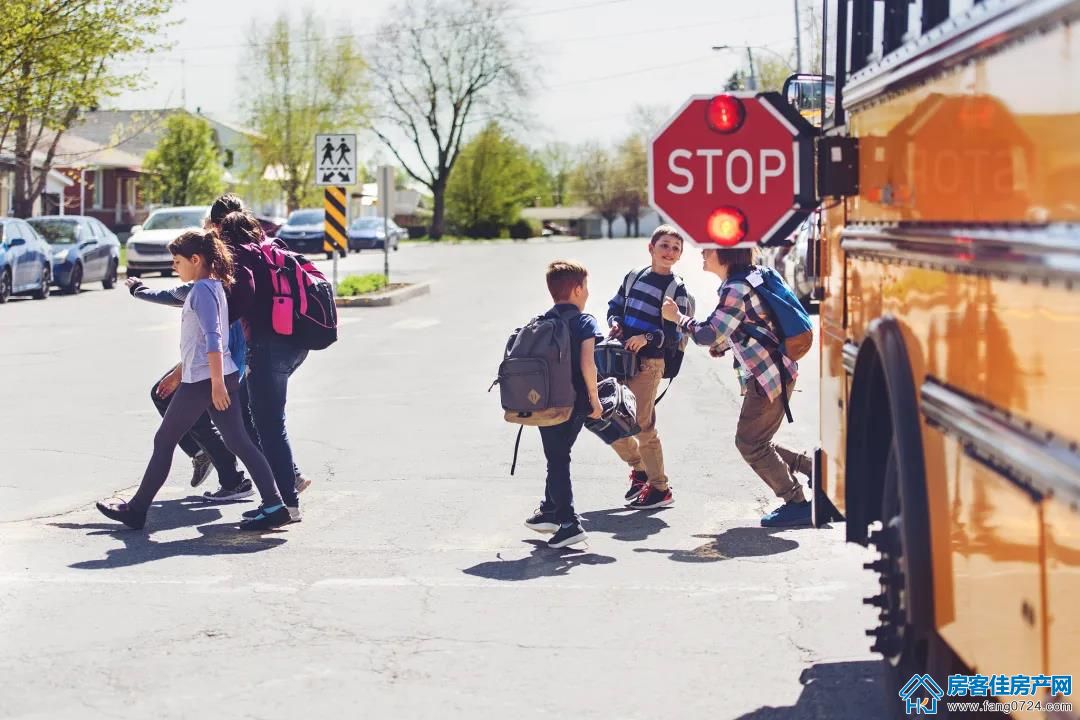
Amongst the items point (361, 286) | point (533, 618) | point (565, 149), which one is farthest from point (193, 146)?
point (565, 149)

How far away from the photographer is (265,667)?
18.4 ft

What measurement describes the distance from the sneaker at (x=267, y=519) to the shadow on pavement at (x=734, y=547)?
1.78 meters

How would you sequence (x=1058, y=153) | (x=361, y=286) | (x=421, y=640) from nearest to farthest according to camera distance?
(x=1058, y=153) → (x=421, y=640) → (x=361, y=286)

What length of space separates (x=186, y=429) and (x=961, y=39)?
5.36 m

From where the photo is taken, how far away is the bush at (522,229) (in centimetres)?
11900

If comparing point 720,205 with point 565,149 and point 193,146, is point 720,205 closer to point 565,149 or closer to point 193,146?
point 193,146

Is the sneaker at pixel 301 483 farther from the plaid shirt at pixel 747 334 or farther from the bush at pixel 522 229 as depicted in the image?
the bush at pixel 522 229

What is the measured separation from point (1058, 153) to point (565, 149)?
192556 mm

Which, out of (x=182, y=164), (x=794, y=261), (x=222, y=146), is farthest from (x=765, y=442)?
(x=222, y=146)

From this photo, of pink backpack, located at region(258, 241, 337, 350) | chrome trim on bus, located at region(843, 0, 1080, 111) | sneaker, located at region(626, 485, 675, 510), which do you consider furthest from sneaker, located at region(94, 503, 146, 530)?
chrome trim on bus, located at region(843, 0, 1080, 111)

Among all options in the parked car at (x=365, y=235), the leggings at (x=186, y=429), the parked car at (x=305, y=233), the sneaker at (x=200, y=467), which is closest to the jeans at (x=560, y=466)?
the leggings at (x=186, y=429)

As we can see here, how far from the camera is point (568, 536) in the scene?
25.4ft

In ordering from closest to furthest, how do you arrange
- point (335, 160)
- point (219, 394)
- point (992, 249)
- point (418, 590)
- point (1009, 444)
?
point (1009, 444), point (992, 249), point (418, 590), point (219, 394), point (335, 160)

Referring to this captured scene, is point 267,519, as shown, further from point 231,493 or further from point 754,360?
point 754,360
